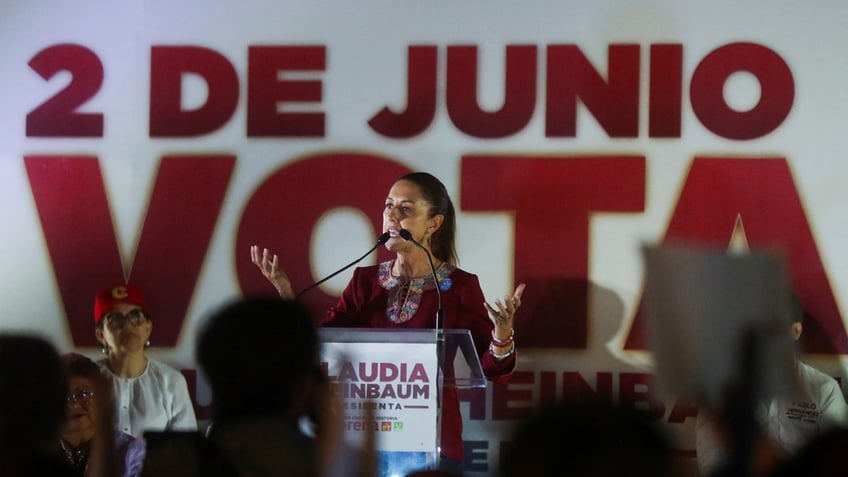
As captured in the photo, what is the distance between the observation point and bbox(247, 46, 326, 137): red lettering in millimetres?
5457

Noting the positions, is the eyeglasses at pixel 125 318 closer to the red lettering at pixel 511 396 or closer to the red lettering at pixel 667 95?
the red lettering at pixel 511 396

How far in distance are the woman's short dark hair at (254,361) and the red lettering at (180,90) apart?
3.66 meters

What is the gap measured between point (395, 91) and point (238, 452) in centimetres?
358

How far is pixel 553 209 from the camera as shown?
531 centimetres

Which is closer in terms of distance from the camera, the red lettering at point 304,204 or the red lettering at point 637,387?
the red lettering at point 637,387

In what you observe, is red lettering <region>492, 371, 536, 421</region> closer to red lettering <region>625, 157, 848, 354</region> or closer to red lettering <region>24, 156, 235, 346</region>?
red lettering <region>625, 157, 848, 354</region>

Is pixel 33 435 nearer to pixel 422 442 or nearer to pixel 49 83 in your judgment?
pixel 422 442

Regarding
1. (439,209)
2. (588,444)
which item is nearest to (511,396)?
(439,209)

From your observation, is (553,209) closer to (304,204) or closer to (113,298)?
(304,204)

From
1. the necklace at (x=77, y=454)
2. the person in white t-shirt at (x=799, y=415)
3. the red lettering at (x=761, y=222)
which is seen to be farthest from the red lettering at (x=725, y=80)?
the necklace at (x=77, y=454)

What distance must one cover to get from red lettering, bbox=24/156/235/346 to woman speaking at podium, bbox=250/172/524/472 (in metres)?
0.47

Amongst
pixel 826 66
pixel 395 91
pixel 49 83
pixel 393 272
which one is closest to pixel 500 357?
pixel 393 272

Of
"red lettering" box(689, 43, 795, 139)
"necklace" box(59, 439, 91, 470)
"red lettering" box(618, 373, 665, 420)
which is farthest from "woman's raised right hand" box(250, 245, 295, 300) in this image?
"red lettering" box(689, 43, 795, 139)

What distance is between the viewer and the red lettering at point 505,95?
5340mm
